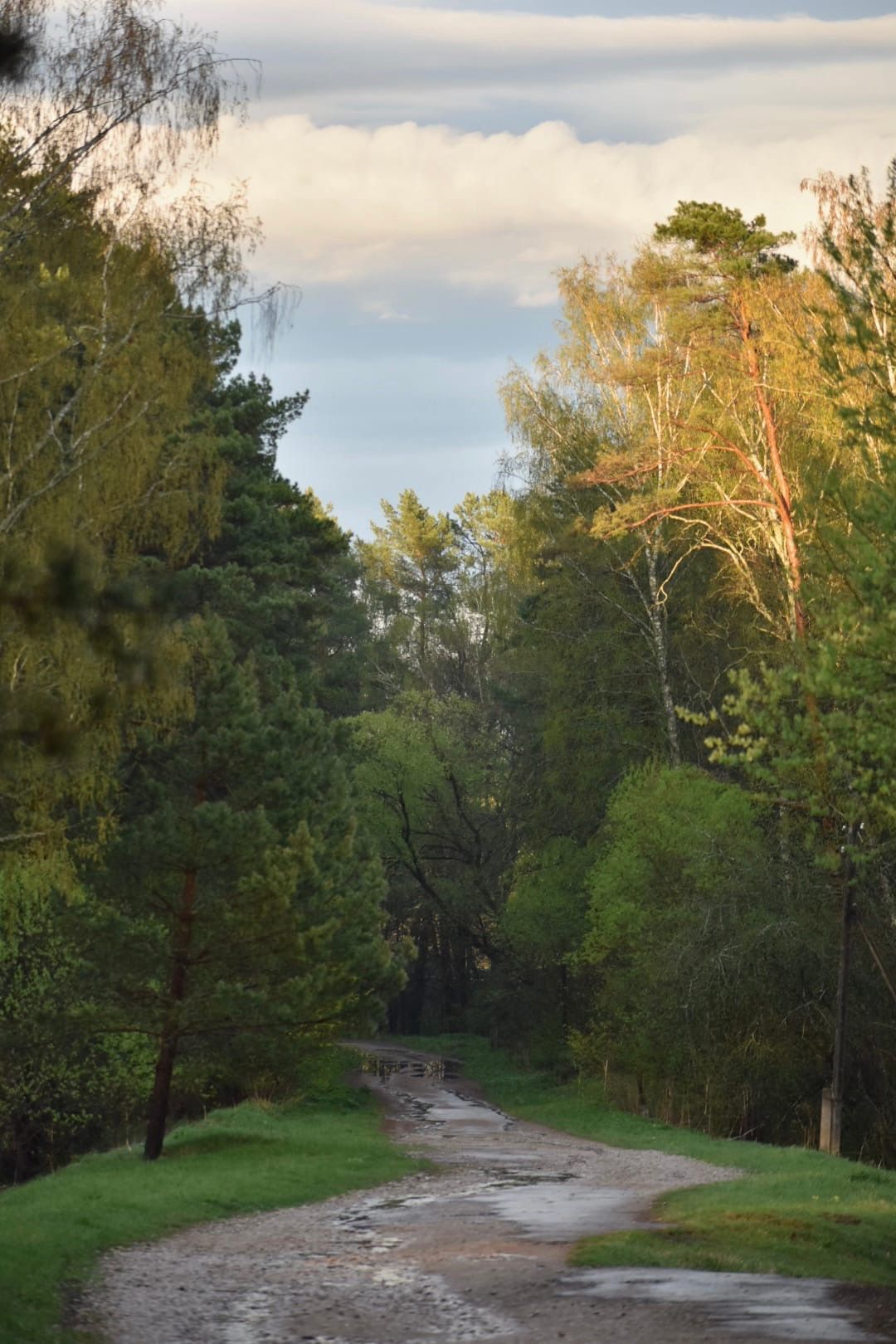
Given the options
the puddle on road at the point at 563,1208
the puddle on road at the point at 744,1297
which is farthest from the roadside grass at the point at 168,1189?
the puddle on road at the point at 744,1297

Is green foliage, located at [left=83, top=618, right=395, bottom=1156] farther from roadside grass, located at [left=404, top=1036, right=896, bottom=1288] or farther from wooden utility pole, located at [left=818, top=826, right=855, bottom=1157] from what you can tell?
wooden utility pole, located at [left=818, top=826, right=855, bottom=1157]

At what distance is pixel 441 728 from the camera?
198ft

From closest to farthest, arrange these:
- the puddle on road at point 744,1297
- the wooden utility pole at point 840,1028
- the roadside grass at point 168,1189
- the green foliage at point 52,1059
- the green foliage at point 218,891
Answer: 1. the puddle on road at point 744,1297
2. the roadside grass at point 168,1189
3. the green foliage at point 218,891
4. the green foliage at point 52,1059
5. the wooden utility pole at point 840,1028

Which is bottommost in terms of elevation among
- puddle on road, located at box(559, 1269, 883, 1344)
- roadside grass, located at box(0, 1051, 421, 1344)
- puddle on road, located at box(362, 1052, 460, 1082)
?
puddle on road, located at box(362, 1052, 460, 1082)

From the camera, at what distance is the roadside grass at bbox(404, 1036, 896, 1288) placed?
551 inches

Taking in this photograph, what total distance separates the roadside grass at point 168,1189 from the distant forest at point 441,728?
122 centimetres

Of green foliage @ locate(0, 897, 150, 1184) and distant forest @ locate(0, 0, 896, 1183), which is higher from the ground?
distant forest @ locate(0, 0, 896, 1183)

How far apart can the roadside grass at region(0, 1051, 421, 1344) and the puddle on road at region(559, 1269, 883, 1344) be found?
4.25m

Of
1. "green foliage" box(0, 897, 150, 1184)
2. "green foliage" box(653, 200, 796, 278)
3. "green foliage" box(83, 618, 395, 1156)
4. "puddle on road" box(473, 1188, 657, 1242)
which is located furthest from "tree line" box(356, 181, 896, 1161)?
"green foliage" box(0, 897, 150, 1184)

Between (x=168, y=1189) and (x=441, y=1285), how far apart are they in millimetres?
7507

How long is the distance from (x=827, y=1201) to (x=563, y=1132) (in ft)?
50.4

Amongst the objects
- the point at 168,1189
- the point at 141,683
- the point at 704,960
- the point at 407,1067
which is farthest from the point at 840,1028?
the point at 407,1067

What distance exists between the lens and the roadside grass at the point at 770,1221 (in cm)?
1401

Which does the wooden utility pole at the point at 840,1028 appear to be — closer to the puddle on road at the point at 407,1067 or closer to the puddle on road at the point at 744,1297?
the puddle on road at the point at 744,1297
